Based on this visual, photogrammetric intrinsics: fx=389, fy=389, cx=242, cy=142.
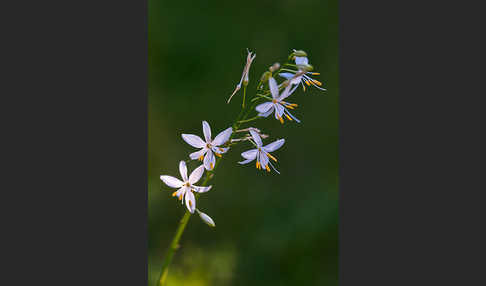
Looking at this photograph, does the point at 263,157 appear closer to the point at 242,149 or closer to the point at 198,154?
the point at 198,154

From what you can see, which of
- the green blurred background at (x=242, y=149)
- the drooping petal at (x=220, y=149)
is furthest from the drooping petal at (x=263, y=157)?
the green blurred background at (x=242, y=149)

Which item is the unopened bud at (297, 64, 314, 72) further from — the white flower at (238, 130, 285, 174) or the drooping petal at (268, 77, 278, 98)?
the white flower at (238, 130, 285, 174)

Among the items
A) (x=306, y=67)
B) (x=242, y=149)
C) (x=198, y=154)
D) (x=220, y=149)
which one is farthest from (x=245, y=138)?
(x=242, y=149)

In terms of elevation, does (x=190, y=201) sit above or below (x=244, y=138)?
below

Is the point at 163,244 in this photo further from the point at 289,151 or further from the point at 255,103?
the point at 255,103

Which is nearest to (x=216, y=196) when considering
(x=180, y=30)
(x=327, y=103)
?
(x=327, y=103)

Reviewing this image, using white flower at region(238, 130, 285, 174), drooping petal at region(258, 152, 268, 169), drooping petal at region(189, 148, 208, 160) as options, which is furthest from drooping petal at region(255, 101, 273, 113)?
drooping petal at region(189, 148, 208, 160)
